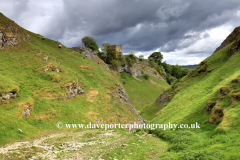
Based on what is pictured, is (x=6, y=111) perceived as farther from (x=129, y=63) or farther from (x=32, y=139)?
(x=129, y=63)

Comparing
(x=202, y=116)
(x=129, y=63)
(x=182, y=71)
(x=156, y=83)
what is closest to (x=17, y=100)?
(x=202, y=116)

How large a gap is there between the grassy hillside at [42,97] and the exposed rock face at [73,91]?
802 mm

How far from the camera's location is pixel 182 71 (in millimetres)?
167250

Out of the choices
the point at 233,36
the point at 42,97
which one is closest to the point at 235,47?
the point at 233,36

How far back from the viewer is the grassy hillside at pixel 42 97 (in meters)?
23.8

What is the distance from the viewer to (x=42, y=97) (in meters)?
33.0

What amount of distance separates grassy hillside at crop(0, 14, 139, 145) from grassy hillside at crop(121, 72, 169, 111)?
35.7 meters

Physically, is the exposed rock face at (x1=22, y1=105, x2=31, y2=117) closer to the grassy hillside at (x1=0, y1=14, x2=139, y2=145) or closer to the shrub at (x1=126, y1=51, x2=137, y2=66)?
the grassy hillside at (x1=0, y1=14, x2=139, y2=145)

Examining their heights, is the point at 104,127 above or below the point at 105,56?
below

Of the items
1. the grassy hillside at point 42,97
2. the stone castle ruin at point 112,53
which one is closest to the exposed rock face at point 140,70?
the stone castle ruin at point 112,53

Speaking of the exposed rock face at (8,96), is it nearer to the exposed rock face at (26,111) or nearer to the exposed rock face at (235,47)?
the exposed rock face at (26,111)

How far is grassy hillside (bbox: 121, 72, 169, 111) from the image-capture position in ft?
304

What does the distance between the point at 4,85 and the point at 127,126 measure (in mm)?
33651

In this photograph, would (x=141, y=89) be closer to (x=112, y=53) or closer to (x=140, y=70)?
(x=140, y=70)
